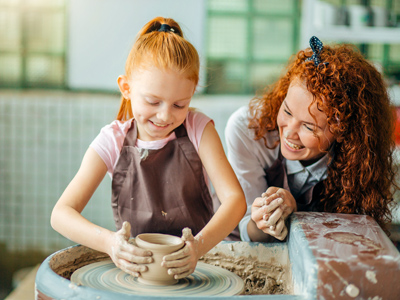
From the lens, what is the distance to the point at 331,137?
1.40 meters

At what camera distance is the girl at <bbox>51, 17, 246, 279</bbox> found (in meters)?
→ 1.13

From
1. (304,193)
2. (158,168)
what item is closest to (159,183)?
(158,168)

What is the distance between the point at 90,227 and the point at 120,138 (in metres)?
0.32

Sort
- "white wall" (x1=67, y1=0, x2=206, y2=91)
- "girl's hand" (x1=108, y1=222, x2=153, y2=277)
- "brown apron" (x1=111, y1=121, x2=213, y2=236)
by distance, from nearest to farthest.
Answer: "girl's hand" (x1=108, y1=222, x2=153, y2=277)
"brown apron" (x1=111, y1=121, x2=213, y2=236)
"white wall" (x1=67, y1=0, x2=206, y2=91)

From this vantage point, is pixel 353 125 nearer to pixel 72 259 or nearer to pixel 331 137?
pixel 331 137

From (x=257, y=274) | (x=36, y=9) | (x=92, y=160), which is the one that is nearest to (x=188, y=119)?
(x=92, y=160)

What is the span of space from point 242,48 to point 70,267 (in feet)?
8.54

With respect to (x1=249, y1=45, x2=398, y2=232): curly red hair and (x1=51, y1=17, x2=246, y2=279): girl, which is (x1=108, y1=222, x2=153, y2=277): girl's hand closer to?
(x1=51, y1=17, x2=246, y2=279): girl

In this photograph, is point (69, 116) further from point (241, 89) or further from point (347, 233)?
point (347, 233)

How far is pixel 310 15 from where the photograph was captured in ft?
10.3

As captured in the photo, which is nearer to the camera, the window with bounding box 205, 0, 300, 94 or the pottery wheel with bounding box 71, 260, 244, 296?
the pottery wheel with bounding box 71, 260, 244, 296

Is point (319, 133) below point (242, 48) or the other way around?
below

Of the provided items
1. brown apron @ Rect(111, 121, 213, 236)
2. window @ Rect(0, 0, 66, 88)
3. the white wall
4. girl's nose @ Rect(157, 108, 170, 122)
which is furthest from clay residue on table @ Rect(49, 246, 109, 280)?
window @ Rect(0, 0, 66, 88)

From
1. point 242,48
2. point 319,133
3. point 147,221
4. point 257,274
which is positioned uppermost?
point 242,48
